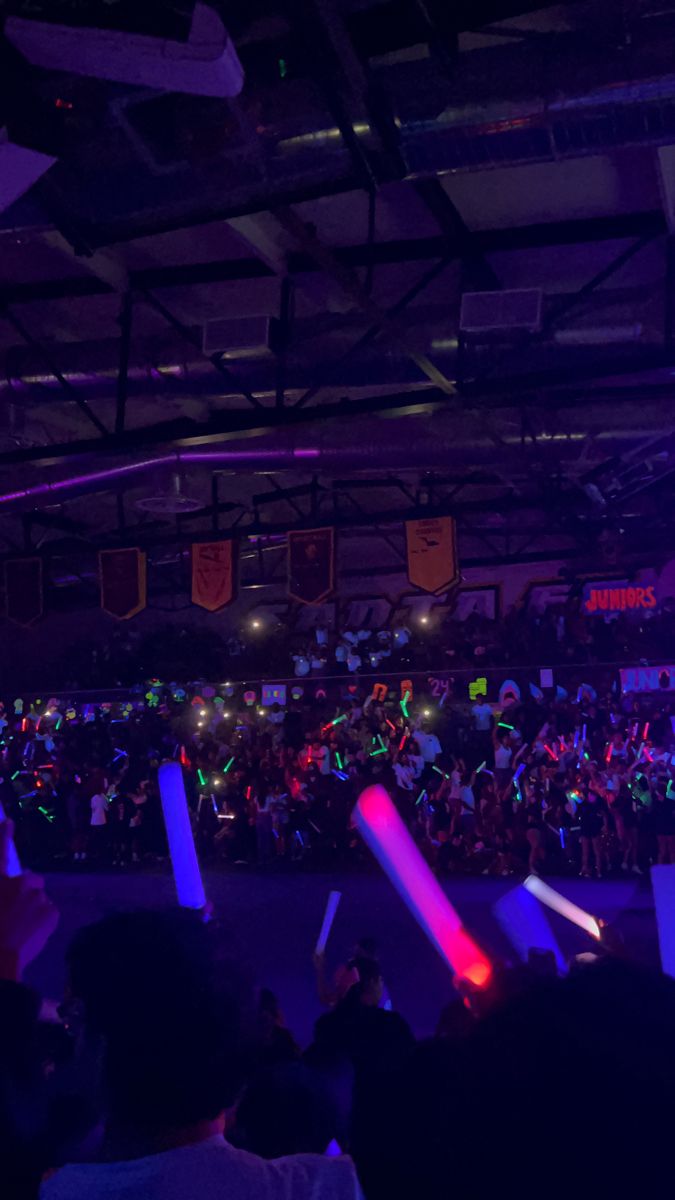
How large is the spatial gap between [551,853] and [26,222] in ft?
38.8

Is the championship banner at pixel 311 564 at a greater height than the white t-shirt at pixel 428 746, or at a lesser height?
greater

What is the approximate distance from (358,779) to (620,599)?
17.3 ft

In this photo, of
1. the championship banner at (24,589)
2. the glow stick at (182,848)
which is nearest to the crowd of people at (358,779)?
the championship banner at (24,589)

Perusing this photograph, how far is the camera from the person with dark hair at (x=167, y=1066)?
1.34 metres

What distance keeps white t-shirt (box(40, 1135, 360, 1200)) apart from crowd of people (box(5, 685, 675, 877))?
41.2ft

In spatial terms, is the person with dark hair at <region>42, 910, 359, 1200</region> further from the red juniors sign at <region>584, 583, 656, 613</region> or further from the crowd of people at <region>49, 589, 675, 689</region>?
the red juniors sign at <region>584, 583, 656, 613</region>

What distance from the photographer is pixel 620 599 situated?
16.0 m

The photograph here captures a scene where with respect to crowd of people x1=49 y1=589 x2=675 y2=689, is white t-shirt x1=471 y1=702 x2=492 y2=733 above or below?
below

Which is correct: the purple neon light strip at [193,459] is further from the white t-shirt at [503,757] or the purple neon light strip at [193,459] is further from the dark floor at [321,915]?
the white t-shirt at [503,757]

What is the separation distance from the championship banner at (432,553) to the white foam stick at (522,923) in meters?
7.19

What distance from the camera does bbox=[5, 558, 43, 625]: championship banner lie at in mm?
12227

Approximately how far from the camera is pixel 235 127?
12.9 ft

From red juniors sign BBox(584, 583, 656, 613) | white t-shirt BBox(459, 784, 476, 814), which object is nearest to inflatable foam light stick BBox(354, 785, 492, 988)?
white t-shirt BBox(459, 784, 476, 814)

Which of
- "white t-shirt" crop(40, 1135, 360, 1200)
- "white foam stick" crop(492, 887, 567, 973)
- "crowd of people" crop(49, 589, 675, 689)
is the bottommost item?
"white foam stick" crop(492, 887, 567, 973)
